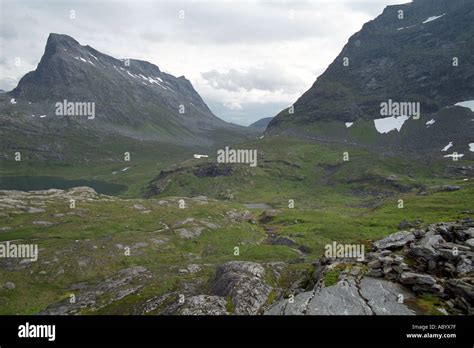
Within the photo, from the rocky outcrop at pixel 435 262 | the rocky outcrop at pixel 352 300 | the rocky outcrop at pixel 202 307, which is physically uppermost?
the rocky outcrop at pixel 435 262

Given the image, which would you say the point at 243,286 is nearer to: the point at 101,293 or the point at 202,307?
the point at 202,307

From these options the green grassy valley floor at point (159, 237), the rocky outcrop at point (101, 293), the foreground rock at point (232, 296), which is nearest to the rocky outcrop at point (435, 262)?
the foreground rock at point (232, 296)

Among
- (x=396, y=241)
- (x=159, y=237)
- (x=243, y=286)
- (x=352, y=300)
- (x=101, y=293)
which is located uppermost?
(x=396, y=241)

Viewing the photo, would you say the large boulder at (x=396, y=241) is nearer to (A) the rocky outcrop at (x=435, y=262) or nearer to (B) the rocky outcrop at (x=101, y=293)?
(A) the rocky outcrop at (x=435, y=262)

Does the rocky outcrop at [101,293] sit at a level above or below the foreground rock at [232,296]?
below

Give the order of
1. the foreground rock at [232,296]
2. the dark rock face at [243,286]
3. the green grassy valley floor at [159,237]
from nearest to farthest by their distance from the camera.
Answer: the foreground rock at [232,296] < the dark rock face at [243,286] < the green grassy valley floor at [159,237]

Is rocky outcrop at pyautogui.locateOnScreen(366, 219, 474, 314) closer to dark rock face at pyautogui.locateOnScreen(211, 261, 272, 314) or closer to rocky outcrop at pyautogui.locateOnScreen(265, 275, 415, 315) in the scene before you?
rocky outcrop at pyautogui.locateOnScreen(265, 275, 415, 315)

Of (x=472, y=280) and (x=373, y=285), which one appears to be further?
(x=373, y=285)

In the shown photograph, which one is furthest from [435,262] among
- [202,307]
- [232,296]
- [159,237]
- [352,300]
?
[159,237]

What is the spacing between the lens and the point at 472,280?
2666cm

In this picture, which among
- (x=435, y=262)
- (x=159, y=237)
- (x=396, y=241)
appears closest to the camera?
(x=435, y=262)
